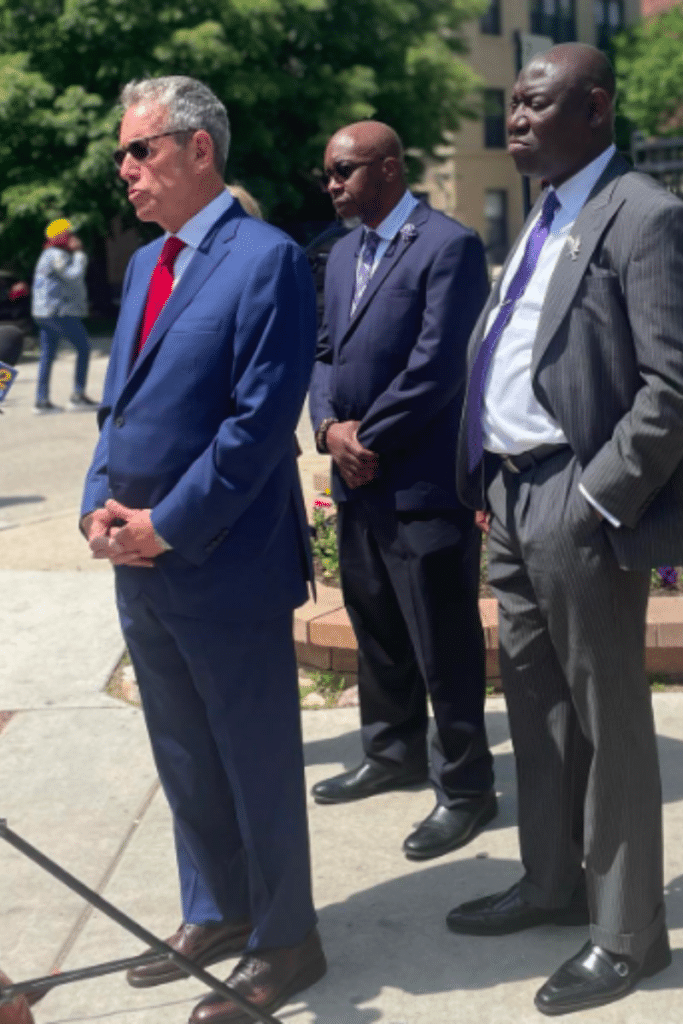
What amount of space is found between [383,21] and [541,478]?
25256mm

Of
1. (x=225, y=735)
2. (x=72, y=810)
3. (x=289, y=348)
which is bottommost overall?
(x=72, y=810)

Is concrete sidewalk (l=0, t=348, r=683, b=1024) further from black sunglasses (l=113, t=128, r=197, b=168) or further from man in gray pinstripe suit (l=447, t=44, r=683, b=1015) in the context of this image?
black sunglasses (l=113, t=128, r=197, b=168)

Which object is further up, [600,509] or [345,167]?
[345,167]

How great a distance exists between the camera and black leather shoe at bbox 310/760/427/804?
15.8 ft

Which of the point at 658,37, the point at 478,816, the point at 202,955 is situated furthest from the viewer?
the point at 658,37

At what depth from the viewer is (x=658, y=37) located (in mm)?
46812

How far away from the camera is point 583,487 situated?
10.8ft

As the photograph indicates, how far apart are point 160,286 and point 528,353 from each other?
2.74ft

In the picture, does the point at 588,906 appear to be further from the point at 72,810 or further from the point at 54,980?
the point at 72,810

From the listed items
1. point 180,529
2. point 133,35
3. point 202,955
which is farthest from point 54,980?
point 133,35

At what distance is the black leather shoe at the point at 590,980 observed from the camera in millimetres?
3504

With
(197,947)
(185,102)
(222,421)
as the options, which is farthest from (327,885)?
(185,102)

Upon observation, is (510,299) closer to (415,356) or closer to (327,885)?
Answer: (415,356)

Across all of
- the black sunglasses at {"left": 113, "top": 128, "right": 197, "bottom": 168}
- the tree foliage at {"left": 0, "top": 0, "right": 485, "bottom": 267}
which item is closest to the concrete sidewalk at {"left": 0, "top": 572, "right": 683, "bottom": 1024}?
the black sunglasses at {"left": 113, "top": 128, "right": 197, "bottom": 168}
